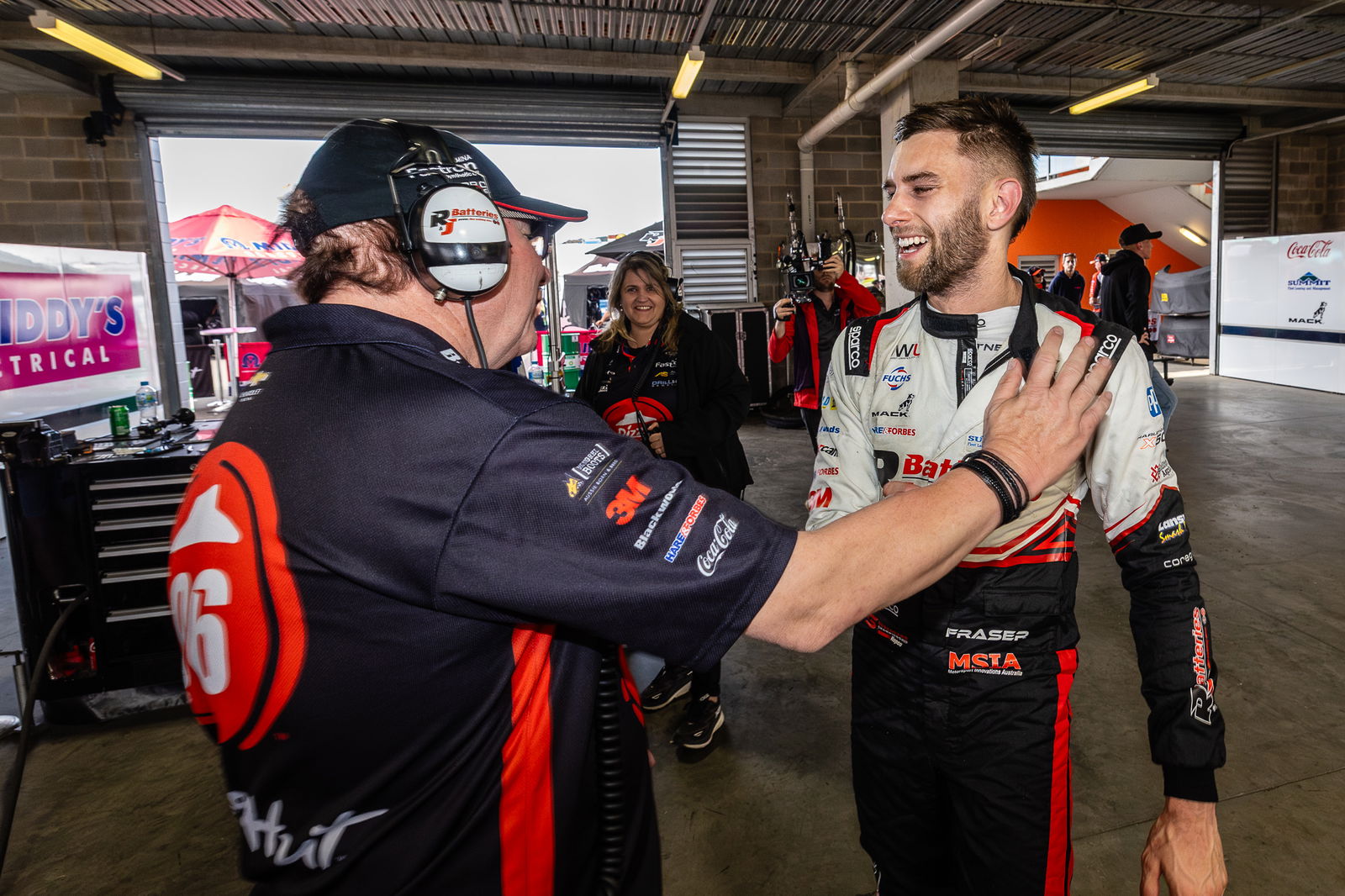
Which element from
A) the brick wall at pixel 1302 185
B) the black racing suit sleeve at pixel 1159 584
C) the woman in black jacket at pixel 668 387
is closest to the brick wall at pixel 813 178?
the woman in black jacket at pixel 668 387

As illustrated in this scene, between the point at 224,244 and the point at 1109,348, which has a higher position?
the point at 224,244

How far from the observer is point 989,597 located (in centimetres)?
137

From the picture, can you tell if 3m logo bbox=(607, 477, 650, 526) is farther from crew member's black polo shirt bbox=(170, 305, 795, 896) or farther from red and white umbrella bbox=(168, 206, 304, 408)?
red and white umbrella bbox=(168, 206, 304, 408)

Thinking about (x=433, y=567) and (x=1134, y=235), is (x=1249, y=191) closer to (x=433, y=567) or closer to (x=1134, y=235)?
(x=1134, y=235)

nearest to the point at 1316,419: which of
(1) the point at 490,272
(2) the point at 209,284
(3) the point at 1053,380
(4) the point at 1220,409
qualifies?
(4) the point at 1220,409

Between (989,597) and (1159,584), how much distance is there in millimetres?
275

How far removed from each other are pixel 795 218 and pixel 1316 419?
6.04 meters

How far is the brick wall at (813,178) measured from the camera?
9359 mm

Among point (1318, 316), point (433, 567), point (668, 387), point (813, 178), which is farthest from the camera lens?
point (1318, 316)

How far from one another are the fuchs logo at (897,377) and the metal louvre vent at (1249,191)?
13168mm

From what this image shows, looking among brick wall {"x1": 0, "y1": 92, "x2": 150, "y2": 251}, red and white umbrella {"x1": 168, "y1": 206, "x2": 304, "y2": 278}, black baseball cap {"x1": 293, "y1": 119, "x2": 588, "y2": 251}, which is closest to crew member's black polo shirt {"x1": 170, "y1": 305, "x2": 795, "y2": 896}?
black baseball cap {"x1": 293, "y1": 119, "x2": 588, "y2": 251}

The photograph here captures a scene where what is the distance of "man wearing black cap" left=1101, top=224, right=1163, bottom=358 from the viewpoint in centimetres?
762

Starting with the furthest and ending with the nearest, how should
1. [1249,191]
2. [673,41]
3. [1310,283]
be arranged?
1. [1249,191]
2. [1310,283]
3. [673,41]

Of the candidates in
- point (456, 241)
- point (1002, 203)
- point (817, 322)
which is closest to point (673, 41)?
point (817, 322)
